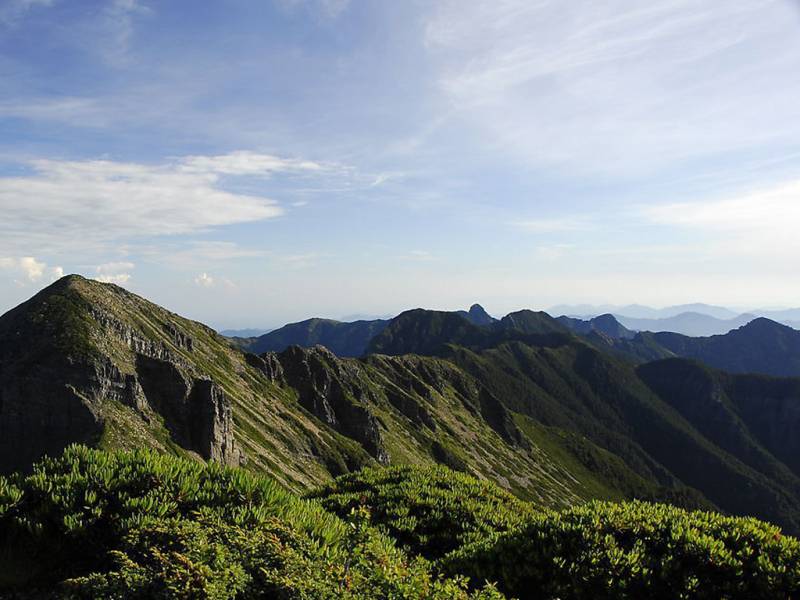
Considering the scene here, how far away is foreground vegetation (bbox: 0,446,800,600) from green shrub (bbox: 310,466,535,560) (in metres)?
0.47

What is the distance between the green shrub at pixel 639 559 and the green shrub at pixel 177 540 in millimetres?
3257

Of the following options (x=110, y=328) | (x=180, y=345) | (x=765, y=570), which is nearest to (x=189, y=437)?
(x=110, y=328)

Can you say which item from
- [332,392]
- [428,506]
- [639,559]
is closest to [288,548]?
[639,559]

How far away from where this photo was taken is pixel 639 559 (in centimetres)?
1299

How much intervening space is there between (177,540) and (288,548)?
2.19 meters

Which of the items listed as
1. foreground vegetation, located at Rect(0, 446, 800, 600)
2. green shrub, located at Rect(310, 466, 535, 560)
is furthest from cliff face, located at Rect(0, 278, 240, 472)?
foreground vegetation, located at Rect(0, 446, 800, 600)

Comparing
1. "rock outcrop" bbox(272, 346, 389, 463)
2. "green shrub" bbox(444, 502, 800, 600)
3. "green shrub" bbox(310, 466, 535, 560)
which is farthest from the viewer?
"rock outcrop" bbox(272, 346, 389, 463)

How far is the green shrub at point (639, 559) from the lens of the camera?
12188 millimetres

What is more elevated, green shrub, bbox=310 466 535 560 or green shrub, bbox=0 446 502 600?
green shrub, bbox=0 446 502 600

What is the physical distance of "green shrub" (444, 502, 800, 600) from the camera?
12.2m

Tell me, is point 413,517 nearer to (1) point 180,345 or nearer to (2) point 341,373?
(1) point 180,345

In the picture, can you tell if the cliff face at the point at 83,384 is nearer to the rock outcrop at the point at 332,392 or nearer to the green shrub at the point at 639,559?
Answer: the rock outcrop at the point at 332,392

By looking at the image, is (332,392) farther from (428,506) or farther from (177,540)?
(177,540)

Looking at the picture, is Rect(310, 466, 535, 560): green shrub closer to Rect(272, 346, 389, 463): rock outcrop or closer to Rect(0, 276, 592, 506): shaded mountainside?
Rect(0, 276, 592, 506): shaded mountainside
